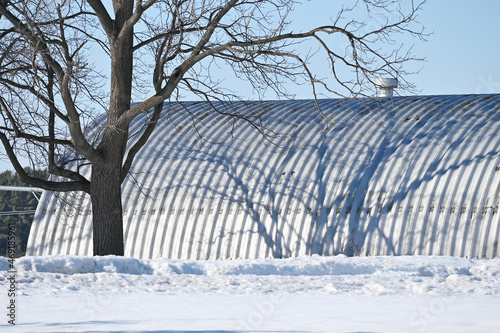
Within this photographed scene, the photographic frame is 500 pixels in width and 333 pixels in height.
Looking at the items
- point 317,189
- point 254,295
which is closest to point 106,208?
point 317,189

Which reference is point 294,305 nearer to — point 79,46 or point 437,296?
point 437,296

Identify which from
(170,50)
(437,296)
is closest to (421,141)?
(170,50)

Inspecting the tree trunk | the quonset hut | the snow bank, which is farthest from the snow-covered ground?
the quonset hut

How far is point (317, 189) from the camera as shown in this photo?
1969 centimetres

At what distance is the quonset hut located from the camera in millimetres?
18125

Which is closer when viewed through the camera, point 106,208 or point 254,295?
point 254,295

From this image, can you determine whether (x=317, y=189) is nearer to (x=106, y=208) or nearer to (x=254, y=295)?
(x=106, y=208)

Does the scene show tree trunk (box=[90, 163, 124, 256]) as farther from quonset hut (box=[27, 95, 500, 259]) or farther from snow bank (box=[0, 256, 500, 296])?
snow bank (box=[0, 256, 500, 296])

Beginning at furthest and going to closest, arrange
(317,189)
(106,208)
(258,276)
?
(317,189) < (106,208) < (258,276)

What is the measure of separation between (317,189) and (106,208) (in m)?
6.02

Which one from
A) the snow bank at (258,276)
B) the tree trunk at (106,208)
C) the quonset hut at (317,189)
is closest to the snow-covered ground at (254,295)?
the snow bank at (258,276)

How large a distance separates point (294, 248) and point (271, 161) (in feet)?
9.54

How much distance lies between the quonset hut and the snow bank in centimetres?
459

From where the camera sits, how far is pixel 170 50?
1639 cm
